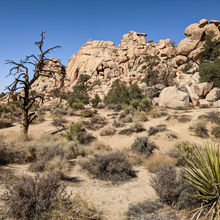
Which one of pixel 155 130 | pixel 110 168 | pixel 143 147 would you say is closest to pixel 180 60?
pixel 155 130

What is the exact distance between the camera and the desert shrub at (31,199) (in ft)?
9.16

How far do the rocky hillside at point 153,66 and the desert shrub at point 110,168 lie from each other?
48.7ft

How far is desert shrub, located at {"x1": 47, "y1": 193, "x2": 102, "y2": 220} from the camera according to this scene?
9.04 ft

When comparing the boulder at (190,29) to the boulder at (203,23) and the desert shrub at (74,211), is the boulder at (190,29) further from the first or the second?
the desert shrub at (74,211)

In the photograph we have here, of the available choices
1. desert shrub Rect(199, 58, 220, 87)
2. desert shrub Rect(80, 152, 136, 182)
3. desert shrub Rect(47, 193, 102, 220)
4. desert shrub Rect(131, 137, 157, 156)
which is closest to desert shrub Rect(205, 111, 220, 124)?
desert shrub Rect(131, 137, 157, 156)

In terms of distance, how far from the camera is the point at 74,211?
3.01m

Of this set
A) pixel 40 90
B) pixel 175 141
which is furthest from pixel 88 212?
pixel 40 90

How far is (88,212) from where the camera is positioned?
10.3 feet

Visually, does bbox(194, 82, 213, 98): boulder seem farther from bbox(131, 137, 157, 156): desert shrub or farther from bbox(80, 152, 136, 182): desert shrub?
bbox(80, 152, 136, 182): desert shrub

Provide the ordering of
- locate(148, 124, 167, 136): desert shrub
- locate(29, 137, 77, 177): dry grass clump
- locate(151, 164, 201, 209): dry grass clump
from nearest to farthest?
locate(151, 164, 201, 209): dry grass clump
locate(29, 137, 77, 177): dry grass clump
locate(148, 124, 167, 136): desert shrub

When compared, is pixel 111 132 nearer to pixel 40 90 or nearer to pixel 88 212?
pixel 88 212

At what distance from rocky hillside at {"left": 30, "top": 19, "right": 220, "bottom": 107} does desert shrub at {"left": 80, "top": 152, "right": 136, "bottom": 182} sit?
1485 centimetres

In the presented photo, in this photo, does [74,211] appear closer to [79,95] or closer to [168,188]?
[168,188]

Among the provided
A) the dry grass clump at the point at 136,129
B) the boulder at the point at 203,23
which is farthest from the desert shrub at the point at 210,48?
the dry grass clump at the point at 136,129
